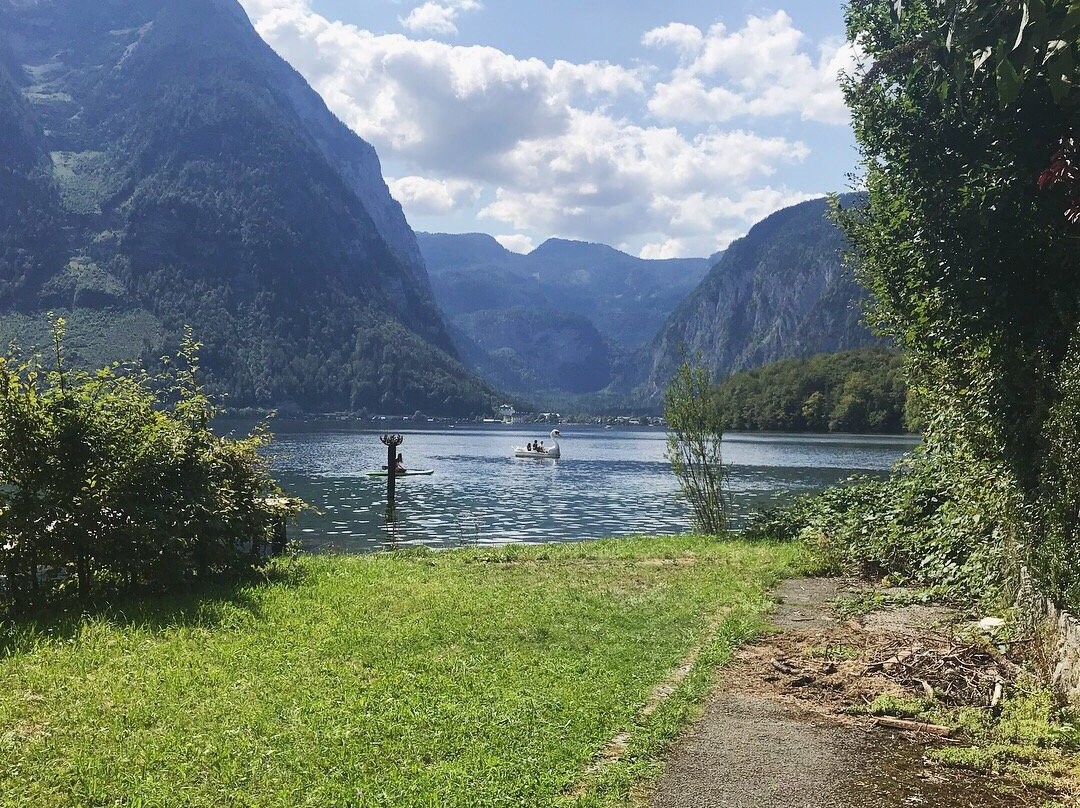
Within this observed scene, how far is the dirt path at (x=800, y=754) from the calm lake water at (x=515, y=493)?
10.5 metres

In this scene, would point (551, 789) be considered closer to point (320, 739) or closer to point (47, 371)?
point (320, 739)

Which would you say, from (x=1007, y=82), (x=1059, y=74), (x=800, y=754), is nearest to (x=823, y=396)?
(x=800, y=754)

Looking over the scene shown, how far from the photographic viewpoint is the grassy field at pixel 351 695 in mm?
4945

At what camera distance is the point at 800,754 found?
574 cm

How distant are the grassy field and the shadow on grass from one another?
0.04 m

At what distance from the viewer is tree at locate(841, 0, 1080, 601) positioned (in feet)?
23.4

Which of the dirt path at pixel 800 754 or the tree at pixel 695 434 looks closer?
the dirt path at pixel 800 754

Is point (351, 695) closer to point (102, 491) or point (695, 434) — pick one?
point (102, 491)

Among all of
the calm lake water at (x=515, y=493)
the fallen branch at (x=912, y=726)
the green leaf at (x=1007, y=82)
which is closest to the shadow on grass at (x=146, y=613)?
the calm lake water at (x=515, y=493)

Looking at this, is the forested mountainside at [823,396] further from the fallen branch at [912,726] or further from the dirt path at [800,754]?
the fallen branch at [912,726]

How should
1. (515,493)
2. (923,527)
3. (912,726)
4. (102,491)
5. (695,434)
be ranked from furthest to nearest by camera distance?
(515,493) < (695,434) < (923,527) < (102,491) < (912,726)

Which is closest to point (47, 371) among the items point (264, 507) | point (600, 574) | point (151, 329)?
point (264, 507)

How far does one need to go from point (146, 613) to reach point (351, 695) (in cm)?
389

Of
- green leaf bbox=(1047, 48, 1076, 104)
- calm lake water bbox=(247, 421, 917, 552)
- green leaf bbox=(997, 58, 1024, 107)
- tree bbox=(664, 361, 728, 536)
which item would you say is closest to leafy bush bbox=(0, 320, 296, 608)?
calm lake water bbox=(247, 421, 917, 552)
